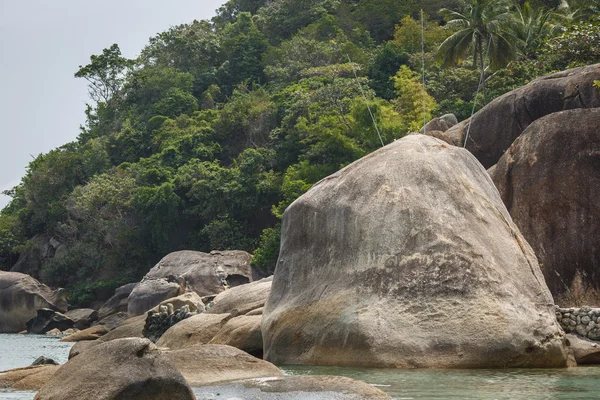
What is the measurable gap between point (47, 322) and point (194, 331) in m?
29.9

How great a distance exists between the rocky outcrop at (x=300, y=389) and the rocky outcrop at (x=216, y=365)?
58 centimetres

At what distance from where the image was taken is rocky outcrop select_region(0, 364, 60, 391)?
11.2 metres

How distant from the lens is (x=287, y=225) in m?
16.7

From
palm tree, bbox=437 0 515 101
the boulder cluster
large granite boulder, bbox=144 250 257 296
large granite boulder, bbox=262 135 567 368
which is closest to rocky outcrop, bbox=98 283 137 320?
large granite boulder, bbox=144 250 257 296

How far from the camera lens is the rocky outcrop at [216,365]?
10742 millimetres

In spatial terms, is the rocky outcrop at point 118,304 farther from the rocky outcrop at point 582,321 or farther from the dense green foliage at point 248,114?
the rocky outcrop at point 582,321

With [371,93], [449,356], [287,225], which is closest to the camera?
[449,356]

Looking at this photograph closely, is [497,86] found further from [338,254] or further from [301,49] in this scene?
[338,254]

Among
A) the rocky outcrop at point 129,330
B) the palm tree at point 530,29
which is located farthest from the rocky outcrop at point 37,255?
the rocky outcrop at point 129,330

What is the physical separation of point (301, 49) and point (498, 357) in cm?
5735

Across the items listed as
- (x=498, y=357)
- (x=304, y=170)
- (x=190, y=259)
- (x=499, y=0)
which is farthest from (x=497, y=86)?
(x=498, y=357)

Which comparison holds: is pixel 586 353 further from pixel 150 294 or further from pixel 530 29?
pixel 530 29

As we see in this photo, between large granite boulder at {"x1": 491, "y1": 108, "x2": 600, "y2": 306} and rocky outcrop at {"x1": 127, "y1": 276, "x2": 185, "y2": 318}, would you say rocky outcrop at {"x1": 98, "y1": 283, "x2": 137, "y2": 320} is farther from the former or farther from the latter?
large granite boulder at {"x1": 491, "y1": 108, "x2": 600, "y2": 306}

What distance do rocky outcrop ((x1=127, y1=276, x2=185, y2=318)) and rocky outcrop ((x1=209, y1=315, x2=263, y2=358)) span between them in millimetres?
21713
